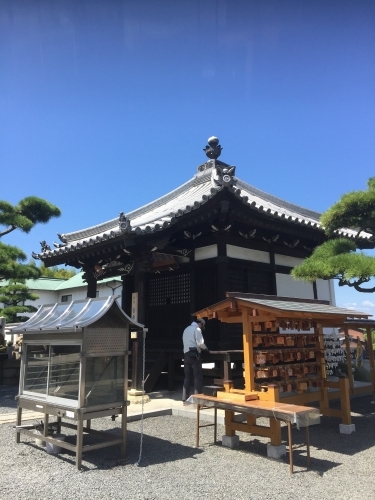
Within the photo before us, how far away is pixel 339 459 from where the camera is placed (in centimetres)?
516

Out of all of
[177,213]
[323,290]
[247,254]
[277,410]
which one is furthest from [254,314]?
[323,290]

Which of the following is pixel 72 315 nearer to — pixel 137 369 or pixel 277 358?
pixel 277 358

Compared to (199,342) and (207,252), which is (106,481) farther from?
(207,252)

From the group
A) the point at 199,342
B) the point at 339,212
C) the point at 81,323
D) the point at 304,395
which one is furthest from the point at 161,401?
the point at 339,212

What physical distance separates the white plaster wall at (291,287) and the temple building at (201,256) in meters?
0.03

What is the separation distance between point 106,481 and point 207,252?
6348mm

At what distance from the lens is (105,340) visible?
17.4 feet

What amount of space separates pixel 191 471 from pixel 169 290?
633cm

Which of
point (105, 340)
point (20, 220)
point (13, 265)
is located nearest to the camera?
point (105, 340)

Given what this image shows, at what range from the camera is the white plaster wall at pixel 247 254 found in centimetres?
993

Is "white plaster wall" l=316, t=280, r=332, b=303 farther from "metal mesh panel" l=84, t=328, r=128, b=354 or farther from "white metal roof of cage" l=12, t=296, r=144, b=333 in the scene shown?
"metal mesh panel" l=84, t=328, r=128, b=354

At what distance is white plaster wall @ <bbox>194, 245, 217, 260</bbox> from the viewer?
9835 millimetres

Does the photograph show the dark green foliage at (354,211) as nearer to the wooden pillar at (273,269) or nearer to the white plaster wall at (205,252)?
the white plaster wall at (205,252)

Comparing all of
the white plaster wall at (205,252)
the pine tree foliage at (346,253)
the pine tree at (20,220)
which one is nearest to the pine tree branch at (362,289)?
the pine tree foliage at (346,253)
